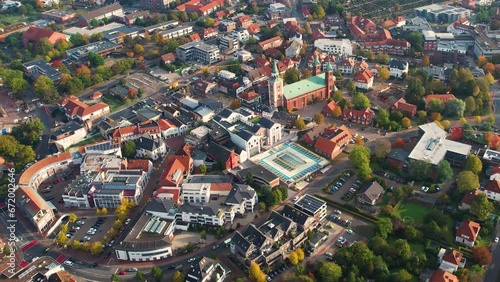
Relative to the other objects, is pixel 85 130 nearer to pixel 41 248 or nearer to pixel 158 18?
pixel 41 248

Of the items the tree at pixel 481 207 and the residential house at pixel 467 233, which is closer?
the residential house at pixel 467 233

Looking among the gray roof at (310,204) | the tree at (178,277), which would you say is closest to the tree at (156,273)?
the tree at (178,277)

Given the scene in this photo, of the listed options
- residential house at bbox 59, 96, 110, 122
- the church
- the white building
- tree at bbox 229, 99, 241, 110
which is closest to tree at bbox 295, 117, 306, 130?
the church

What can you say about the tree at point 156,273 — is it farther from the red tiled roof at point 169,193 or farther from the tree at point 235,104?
the tree at point 235,104

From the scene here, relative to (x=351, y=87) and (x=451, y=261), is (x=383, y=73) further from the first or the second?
(x=451, y=261)

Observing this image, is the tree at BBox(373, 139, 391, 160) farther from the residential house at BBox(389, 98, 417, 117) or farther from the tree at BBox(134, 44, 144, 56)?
the tree at BBox(134, 44, 144, 56)
